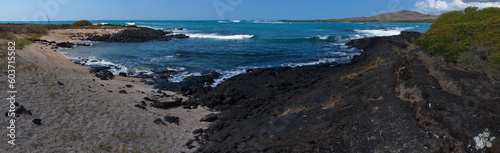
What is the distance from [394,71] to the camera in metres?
9.54

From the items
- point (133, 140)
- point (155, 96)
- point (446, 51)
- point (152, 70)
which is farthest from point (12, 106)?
point (446, 51)

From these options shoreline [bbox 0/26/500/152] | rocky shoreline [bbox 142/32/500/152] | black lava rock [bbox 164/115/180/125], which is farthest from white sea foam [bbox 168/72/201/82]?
black lava rock [bbox 164/115/180/125]

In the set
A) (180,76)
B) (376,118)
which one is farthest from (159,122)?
(180,76)

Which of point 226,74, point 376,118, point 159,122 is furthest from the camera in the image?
point 226,74

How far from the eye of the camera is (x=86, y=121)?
7.45 metres

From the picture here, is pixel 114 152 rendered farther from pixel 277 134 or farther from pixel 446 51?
pixel 446 51

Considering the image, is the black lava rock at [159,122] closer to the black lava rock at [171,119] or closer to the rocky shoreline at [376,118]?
the black lava rock at [171,119]

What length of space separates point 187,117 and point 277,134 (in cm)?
409

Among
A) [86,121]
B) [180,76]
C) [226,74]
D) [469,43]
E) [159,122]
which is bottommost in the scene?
[159,122]

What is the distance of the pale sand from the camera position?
20.3ft

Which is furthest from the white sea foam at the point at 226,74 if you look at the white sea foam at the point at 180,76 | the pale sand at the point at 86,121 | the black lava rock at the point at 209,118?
the black lava rock at the point at 209,118

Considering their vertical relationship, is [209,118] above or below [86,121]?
below

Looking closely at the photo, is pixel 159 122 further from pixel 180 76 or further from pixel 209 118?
pixel 180 76

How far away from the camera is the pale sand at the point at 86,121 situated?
6191 mm
